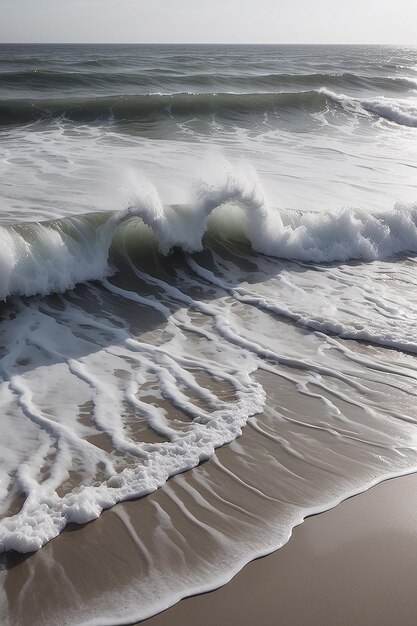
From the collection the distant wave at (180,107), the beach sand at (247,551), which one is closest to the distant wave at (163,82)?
the distant wave at (180,107)

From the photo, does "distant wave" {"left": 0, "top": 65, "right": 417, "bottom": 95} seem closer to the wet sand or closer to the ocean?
the ocean

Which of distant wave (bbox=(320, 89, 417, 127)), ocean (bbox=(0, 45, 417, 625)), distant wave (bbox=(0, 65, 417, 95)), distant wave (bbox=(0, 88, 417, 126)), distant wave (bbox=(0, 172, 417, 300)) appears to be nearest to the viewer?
ocean (bbox=(0, 45, 417, 625))

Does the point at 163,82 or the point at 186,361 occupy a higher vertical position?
the point at 163,82

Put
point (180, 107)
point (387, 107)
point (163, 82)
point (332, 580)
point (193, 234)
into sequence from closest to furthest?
1. point (332, 580)
2. point (193, 234)
3. point (180, 107)
4. point (387, 107)
5. point (163, 82)

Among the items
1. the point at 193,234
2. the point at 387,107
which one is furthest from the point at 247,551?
the point at 387,107

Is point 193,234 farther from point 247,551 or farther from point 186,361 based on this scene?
point 247,551

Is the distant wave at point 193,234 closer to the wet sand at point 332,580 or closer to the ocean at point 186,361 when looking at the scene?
the ocean at point 186,361

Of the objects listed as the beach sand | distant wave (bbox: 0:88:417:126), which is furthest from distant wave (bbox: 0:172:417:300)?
distant wave (bbox: 0:88:417:126)
